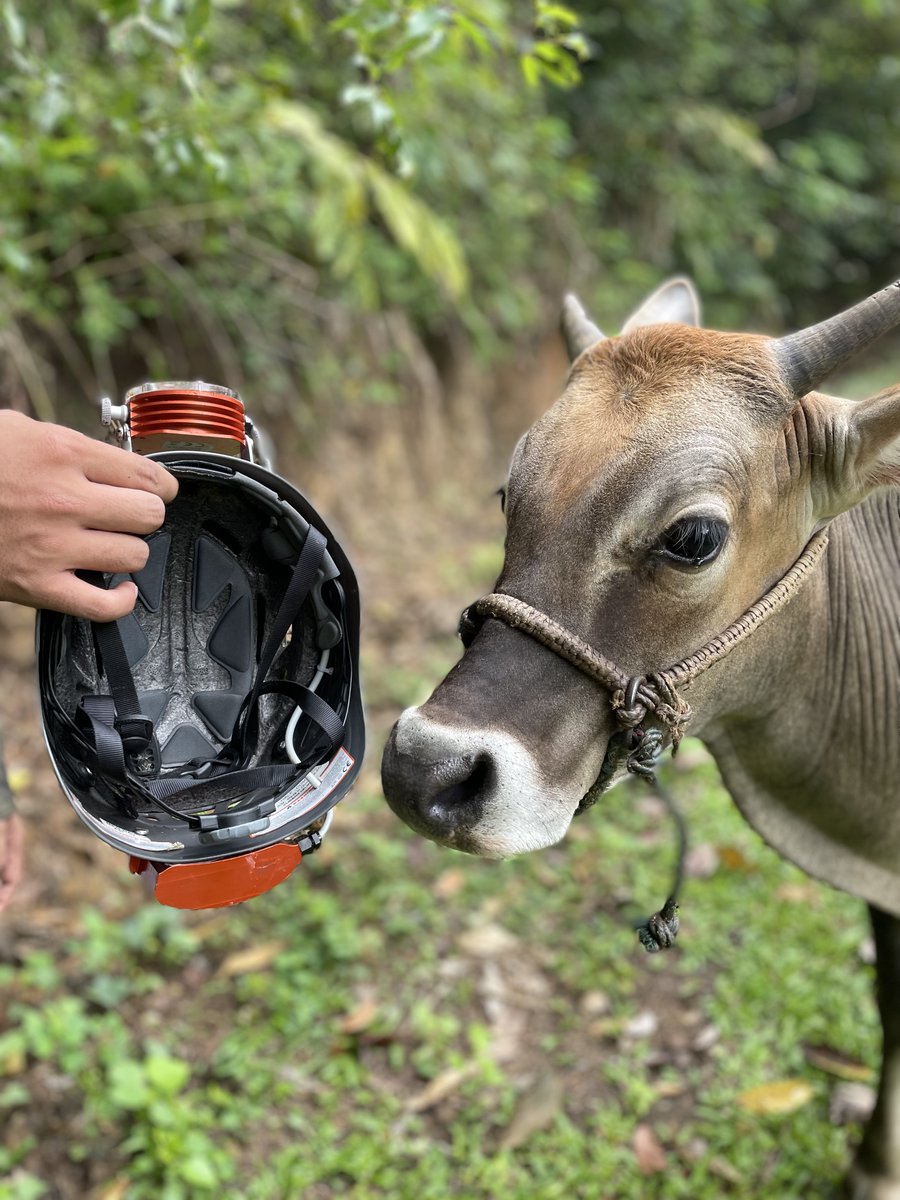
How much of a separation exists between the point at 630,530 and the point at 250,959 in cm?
A: 247

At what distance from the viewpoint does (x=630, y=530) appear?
198 centimetres

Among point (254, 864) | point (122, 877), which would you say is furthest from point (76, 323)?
point (254, 864)

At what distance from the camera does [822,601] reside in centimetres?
245

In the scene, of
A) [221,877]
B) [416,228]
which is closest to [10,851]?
[221,877]

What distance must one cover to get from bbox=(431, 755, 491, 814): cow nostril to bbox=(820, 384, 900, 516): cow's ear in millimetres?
1005

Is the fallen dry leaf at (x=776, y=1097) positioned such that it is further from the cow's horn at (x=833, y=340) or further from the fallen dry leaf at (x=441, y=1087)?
the cow's horn at (x=833, y=340)

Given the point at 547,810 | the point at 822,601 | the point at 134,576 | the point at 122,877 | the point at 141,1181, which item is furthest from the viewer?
the point at 122,877

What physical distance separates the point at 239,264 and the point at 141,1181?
14.4 feet

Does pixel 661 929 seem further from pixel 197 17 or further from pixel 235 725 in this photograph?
pixel 197 17

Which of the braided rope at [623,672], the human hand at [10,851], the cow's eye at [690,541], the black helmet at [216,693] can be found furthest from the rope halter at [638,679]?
the human hand at [10,851]

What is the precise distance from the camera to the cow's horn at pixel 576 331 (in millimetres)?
2631

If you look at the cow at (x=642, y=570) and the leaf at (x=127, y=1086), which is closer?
the cow at (x=642, y=570)

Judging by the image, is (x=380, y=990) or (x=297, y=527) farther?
(x=380, y=990)

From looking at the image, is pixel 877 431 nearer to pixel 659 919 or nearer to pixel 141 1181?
pixel 659 919
